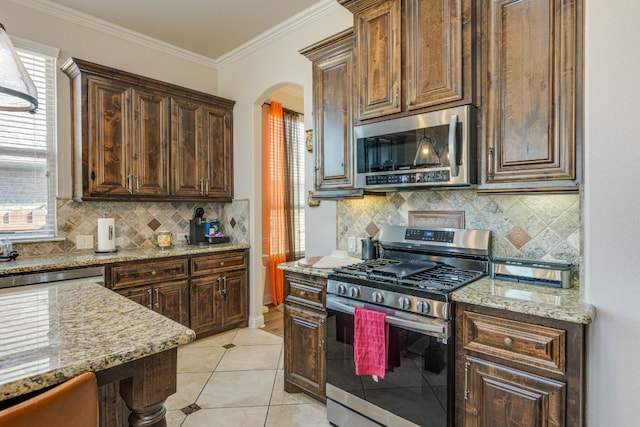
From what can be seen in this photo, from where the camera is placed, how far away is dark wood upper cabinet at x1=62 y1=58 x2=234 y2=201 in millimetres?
3078

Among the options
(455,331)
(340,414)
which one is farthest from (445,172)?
(340,414)

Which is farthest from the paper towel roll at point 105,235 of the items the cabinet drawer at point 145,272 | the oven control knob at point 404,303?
the oven control knob at point 404,303

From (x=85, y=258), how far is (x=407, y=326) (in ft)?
8.52

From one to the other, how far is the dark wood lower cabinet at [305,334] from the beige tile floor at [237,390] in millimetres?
145

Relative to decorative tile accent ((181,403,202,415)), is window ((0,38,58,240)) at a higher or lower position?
higher

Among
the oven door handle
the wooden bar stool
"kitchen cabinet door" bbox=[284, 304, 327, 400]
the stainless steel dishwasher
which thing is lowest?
"kitchen cabinet door" bbox=[284, 304, 327, 400]

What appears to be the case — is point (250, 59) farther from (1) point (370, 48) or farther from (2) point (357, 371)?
(2) point (357, 371)

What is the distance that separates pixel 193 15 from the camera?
3.26 m

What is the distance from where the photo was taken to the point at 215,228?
13.1 feet

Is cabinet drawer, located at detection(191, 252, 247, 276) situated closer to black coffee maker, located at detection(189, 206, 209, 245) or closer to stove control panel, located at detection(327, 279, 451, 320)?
black coffee maker, located at detection(189, 206, 209, 245)

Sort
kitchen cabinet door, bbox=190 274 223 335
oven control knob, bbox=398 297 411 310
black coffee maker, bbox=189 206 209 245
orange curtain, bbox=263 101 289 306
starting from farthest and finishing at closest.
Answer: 1. orange curtain, bbox=263 101 289 306
2. black coffee maker, bbox=189 206 209 245
3. kitchen cabinet door, bbox=190 274 223 335
4. oven control knob, bbox=398 297 411 310

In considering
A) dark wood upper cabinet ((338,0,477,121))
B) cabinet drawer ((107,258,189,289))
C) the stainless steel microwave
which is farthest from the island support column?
cabinet drawer ((107,258,189,289))

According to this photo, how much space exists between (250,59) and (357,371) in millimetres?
3424

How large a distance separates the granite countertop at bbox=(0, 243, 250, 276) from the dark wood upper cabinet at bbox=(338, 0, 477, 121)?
2.17 meters
